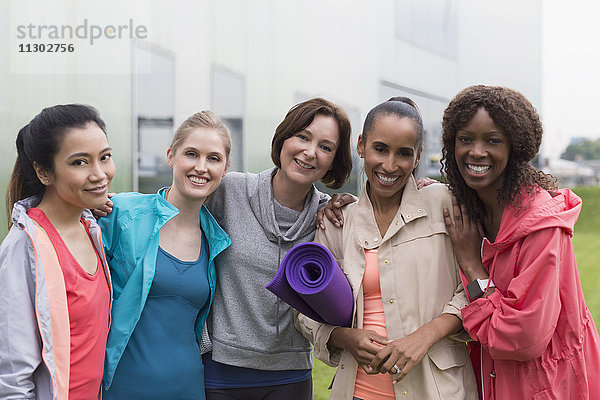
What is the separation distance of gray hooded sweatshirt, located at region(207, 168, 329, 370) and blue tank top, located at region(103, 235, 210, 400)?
120mm

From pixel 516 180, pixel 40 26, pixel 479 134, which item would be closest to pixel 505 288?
pixel 516 180

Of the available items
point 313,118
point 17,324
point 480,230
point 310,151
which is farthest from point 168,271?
point 480,230

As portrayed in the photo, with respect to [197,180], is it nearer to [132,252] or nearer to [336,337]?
[132,252]

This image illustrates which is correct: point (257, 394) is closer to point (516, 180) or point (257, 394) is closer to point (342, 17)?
point (516, 180)

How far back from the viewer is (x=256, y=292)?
2.31 meters

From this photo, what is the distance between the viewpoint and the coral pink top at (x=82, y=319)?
72.2 inches

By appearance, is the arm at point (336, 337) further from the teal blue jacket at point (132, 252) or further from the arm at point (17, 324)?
the arm at point (17, 324)

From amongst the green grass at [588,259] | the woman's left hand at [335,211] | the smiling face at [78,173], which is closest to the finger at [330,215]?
the woman's left hand at [335,211]

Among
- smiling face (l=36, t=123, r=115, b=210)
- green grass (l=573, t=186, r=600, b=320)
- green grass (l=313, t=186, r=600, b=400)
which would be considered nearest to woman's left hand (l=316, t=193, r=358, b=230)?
smiling face (l=36, t=123, r=115, b=210)

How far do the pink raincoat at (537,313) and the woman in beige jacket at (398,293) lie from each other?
0.12m

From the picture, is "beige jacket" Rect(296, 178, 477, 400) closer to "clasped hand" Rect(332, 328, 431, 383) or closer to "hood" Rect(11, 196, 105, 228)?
"clasped hand" Rect(332, 328, 431, 383)

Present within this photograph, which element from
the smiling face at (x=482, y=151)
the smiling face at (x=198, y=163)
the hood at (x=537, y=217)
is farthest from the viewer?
the smiling face at (x=198, y=163)

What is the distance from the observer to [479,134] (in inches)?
79.3

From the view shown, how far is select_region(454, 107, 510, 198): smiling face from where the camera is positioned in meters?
2.00
